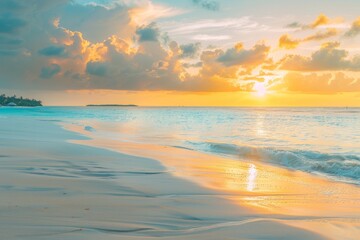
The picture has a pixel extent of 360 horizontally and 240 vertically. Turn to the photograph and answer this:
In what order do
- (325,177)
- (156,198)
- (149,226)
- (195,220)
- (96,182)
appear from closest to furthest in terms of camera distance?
1. (149,226)
2. (195,220)
3. (156,198)
4. (96,182)
5. (325,177)

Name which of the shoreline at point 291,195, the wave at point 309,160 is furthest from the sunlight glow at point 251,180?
the wave at point 309,160

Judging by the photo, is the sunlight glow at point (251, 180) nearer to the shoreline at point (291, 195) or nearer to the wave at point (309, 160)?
the shoreline at point (291, 195)

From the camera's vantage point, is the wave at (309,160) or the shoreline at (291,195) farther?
the wave at (309,160)

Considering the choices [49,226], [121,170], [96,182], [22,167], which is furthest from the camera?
[121,170]

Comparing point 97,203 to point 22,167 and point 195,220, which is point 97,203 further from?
point 22,167

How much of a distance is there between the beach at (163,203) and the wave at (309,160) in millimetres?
1542

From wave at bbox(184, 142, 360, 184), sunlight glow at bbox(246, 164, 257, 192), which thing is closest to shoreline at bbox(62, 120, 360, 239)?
Answer: sunlight glow at bbox(246, 164, 257, 192)

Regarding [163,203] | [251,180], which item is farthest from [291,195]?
[163,203]

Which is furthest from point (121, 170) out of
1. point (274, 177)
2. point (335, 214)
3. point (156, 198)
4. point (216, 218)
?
point (335, 214)

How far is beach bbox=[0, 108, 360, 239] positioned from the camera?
4273mm

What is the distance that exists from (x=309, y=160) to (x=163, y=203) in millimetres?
9351

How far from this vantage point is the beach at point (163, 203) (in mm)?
4273

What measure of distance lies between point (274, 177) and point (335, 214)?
3895mm

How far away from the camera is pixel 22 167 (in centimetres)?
855
